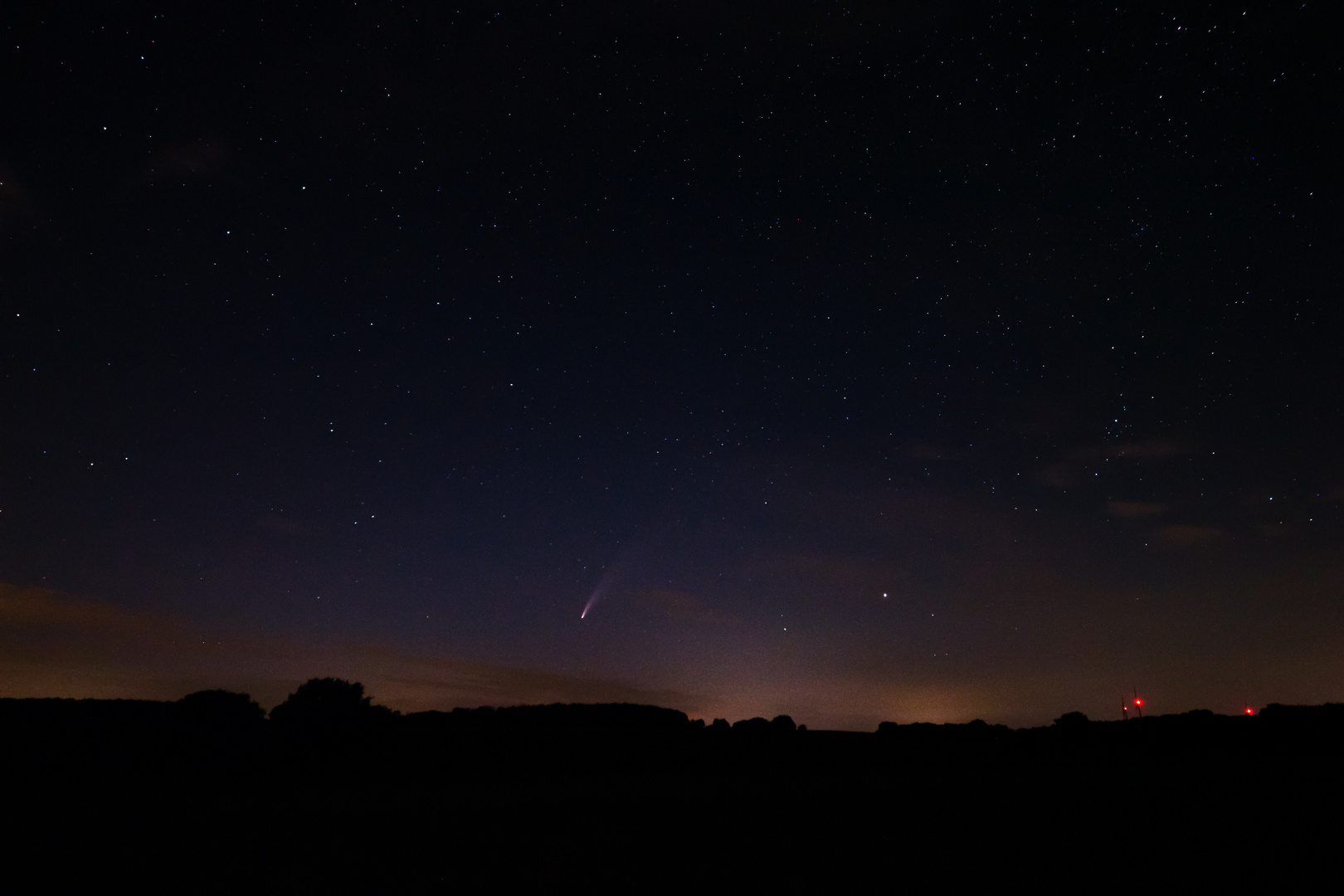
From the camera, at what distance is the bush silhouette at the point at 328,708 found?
28.8 meters

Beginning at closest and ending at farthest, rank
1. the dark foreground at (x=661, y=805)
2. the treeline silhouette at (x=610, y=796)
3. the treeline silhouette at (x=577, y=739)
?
the dark foreground at (x=661, y=805), the treeline silhouette at (x=610, y=796), the treeline silhouette at (x=577, y=739)

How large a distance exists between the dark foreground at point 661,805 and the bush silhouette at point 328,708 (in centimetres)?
28

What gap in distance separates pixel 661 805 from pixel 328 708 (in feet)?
58.0

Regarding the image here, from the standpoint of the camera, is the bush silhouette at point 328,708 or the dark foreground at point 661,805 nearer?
the dark foreground at point 661,805

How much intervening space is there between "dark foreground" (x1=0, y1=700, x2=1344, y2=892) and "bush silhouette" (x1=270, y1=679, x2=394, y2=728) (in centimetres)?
28

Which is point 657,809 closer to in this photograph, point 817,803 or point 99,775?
point 817,803

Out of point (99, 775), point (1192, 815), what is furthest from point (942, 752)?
point (99, 775)

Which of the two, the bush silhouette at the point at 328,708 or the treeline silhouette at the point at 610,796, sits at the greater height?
the bush silhouette at the point at 328,708

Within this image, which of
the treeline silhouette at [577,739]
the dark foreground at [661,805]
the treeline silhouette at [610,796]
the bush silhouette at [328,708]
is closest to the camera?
the dark foreground at [661,805]

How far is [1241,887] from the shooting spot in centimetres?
980

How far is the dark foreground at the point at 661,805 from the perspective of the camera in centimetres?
1142

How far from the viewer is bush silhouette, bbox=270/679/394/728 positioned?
2875 cm

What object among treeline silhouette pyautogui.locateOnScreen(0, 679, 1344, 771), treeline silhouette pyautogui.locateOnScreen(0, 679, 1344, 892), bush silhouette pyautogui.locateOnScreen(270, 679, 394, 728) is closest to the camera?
treeline silhouette pyautogui.locateOnScreen(0, 679, 1344, 892)

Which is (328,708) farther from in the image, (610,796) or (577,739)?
(610,796)
